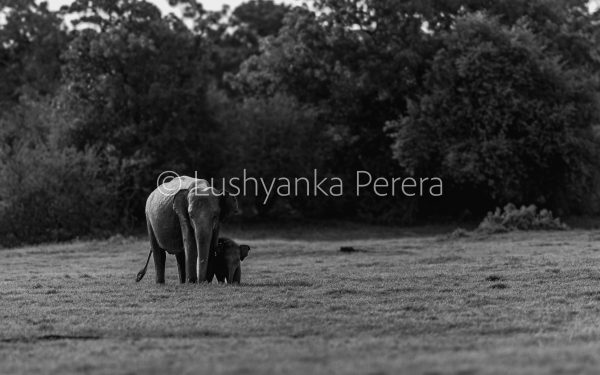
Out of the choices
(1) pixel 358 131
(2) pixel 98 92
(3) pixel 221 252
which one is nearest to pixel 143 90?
(2) pixel 98 92

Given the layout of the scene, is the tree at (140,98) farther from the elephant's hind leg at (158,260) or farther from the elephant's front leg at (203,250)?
the elephant's front leg at (203,250)

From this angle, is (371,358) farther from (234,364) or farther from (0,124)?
(0,124)

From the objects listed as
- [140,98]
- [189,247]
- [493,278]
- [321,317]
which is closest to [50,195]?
[140,98]

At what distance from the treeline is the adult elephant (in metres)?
21.0

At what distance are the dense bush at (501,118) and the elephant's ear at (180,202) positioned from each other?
24.5 meters

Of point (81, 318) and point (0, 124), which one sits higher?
point (0, 124)

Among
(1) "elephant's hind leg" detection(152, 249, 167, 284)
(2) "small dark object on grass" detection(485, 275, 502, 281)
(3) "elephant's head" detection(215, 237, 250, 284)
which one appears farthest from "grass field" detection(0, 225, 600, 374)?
(3) "elephant's head" detection(215, 237, 250, 284)

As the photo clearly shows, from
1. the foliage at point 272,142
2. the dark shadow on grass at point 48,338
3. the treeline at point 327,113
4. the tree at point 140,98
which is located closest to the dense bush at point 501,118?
the treeline at point 327,113

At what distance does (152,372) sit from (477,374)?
10.2ft

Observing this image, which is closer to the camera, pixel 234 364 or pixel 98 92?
pixel 234 364

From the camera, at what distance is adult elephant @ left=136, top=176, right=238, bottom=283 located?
17.4m

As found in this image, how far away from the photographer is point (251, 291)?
16.5m

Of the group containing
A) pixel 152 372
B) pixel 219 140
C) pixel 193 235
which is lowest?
pixel 152 372

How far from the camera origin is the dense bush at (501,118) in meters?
41.3
